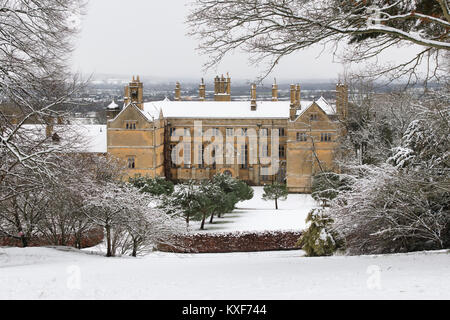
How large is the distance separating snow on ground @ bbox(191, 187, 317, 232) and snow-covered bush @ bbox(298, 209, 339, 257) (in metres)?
10.0

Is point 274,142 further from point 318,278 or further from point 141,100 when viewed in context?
point 318,278

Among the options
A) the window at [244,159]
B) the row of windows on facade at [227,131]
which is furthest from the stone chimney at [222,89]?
the window at [244,159]

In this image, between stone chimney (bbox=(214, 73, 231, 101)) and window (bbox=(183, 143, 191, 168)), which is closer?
window (bbox=(183, 143, 191, 168))

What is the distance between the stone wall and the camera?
23.9 metres

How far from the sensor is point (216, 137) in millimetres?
46500

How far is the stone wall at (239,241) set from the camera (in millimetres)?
23883

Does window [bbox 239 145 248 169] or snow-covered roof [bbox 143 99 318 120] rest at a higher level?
snow-covered roof [bbox 143 99 318 120]

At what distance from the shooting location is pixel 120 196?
59.6ft

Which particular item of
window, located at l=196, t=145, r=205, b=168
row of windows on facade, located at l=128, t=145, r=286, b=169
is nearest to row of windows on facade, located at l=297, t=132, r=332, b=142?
row of windows on facade, located at l=128, t=145, r=286, b=169

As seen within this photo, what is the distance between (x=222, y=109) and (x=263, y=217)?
1857cm

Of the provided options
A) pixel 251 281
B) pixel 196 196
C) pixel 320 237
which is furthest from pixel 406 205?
pixel 196 196

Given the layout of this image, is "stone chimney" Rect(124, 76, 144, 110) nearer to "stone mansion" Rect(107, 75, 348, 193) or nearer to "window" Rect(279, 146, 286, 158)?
"stone mansion" Rect(107, 75, 348, 193)

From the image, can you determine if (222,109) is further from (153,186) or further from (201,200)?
(201,200)

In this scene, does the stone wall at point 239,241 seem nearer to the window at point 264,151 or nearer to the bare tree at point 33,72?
the bare tree at point 33,72
